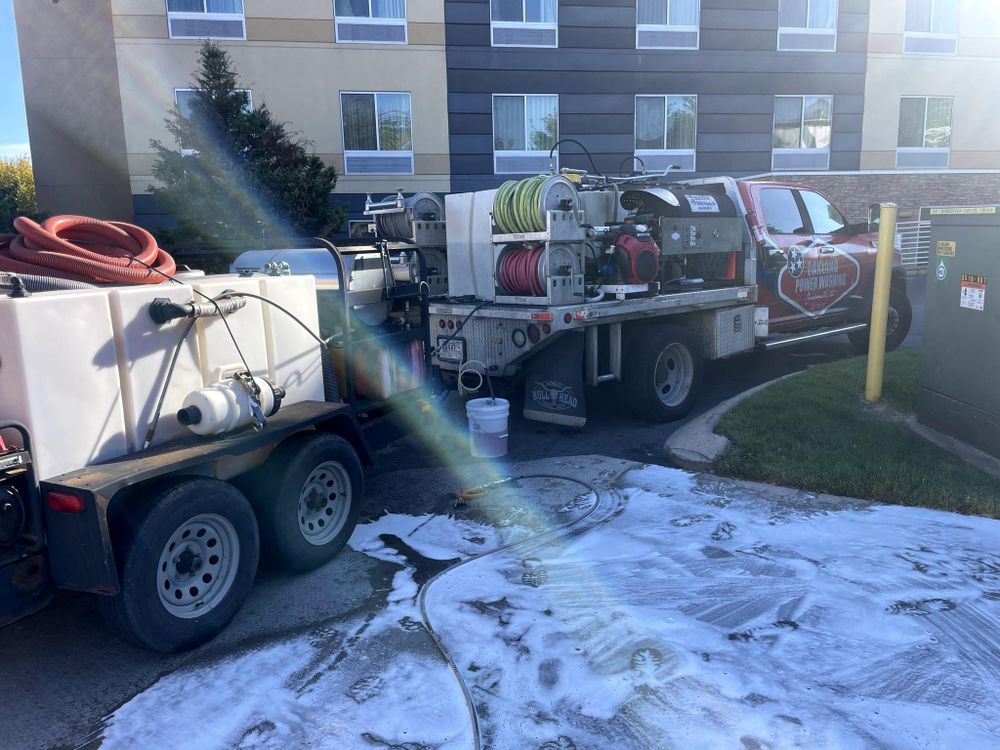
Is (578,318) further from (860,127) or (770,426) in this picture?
(860,127)

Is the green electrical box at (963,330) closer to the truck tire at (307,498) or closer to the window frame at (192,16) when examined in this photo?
the truck tire at (307,498)

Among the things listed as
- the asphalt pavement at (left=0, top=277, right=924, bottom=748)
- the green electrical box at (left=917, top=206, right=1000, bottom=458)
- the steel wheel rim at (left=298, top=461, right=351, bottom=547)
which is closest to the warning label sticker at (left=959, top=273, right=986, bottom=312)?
the green electrical box at (left=917, top=206, right=1000, bottom=458)

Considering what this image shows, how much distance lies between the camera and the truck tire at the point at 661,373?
24.4 feet

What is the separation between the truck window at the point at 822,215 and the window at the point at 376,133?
12159 mm

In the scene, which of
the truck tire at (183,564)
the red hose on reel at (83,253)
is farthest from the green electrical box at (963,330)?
the red hose on reel at (83,253)

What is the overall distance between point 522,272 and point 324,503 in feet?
10.0

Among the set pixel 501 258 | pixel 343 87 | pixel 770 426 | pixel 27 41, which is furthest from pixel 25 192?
pixel 770 426

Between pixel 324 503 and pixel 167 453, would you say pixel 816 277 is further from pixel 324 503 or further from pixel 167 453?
pixel 167 453

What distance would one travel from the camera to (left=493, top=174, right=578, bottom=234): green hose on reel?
6.69m

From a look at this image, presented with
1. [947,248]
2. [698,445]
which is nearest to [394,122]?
[698,445]

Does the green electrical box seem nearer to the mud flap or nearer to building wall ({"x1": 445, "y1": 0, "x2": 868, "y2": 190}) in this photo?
the mud flap

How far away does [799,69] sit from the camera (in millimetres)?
21750

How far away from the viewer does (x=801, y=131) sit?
2212 centimetres

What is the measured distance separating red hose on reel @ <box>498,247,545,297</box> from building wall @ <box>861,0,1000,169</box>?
1928 cm
